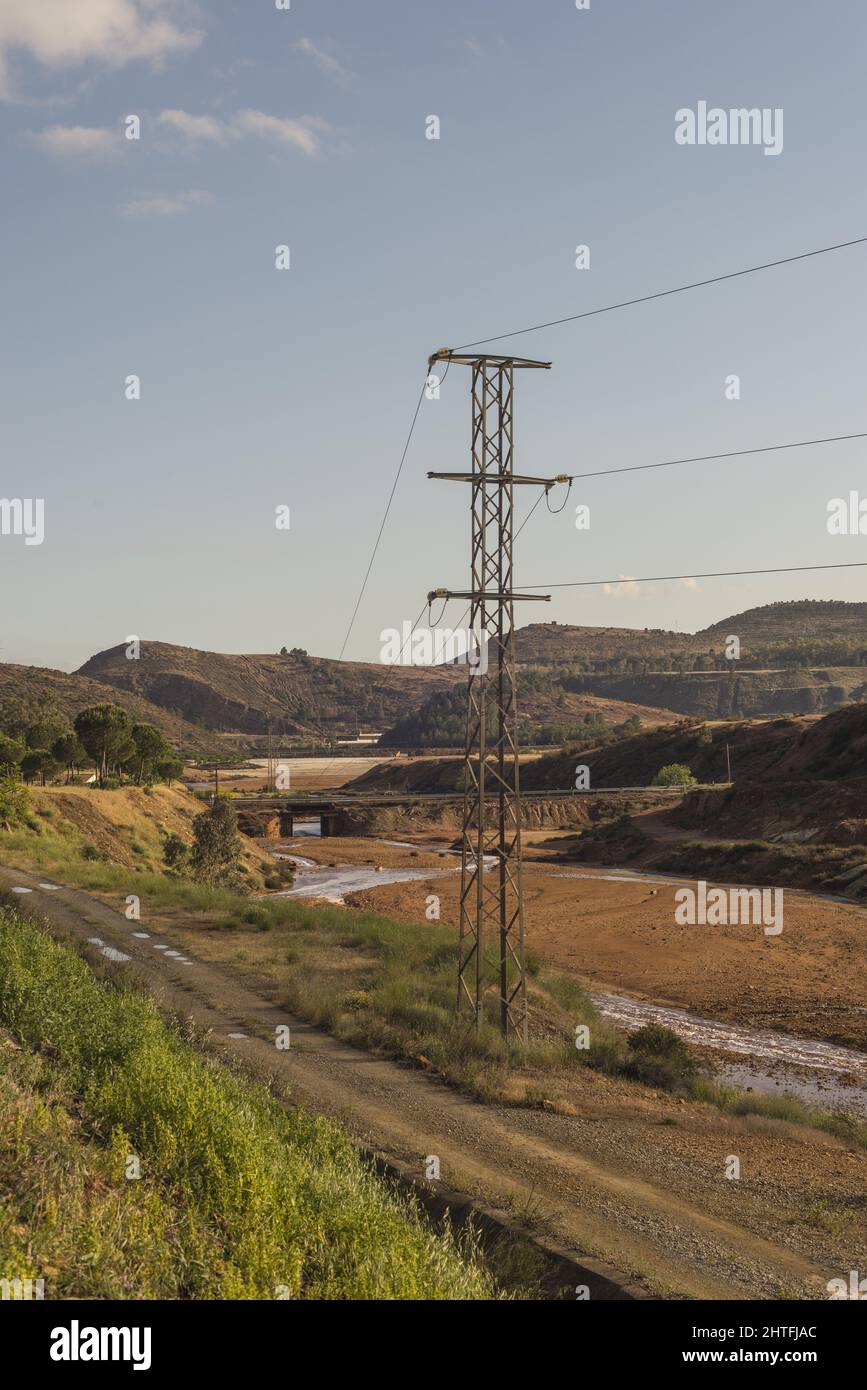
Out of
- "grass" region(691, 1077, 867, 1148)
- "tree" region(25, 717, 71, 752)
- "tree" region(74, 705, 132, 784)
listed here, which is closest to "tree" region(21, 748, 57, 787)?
"tree" region(74, 705, 132, 784)

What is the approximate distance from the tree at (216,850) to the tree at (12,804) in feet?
28.7

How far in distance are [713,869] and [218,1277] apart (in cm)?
6386

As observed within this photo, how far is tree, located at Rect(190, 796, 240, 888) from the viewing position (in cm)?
5150

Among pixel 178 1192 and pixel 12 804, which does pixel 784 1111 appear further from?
pixel 12 804

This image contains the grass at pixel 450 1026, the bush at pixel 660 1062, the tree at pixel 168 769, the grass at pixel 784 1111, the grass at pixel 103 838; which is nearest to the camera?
the grass at pixel 784 1111

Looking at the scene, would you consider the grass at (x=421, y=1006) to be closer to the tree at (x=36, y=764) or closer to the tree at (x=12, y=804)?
the tree at (x=12, y=804)

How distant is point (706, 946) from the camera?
4372 centimetres

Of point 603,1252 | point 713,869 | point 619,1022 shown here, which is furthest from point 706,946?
point 603,1252

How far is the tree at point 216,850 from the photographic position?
51.5 metres

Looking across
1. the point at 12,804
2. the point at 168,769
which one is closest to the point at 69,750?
the point at 168,769

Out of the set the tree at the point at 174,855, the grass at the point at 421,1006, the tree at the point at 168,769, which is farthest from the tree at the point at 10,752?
the grass at the point at 421,1006

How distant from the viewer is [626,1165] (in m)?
14.6
